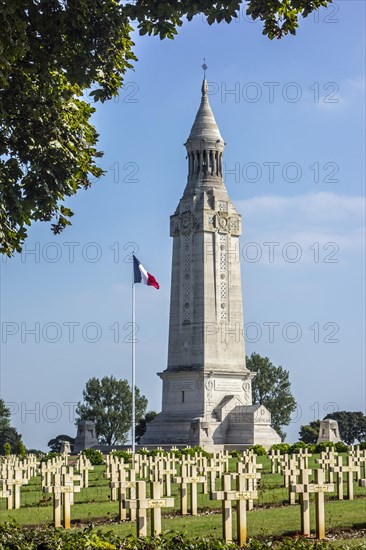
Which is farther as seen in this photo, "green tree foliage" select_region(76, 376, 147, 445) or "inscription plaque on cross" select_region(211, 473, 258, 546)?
"green tree foliage" select_region(76, 376, 147, 445)

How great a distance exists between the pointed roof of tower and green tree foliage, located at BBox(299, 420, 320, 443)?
27075 millimetres

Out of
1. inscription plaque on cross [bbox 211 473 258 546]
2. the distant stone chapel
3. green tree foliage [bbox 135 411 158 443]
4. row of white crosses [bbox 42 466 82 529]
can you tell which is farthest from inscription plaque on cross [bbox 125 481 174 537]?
green tree foliage [bbox 135 411 158 443]

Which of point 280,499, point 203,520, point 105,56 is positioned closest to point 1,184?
point 105,56

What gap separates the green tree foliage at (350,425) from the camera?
97.9 m

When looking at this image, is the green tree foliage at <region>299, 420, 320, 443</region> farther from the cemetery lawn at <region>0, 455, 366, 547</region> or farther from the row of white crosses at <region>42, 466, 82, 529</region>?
the row of white crosses at <region>42, 466, 82, 529</region>

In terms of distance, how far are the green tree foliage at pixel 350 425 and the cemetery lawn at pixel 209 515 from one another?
73454 millimetres

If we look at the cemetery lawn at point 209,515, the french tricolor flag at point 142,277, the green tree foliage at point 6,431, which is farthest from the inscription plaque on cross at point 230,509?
the green tree foliage at point 6,431

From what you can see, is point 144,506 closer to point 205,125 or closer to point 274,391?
point 205,125

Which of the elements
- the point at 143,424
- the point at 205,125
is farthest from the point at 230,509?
the point at 143,424

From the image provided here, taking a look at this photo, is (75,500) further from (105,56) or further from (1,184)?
(105,56)

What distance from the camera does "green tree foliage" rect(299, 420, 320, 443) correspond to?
82.9 m

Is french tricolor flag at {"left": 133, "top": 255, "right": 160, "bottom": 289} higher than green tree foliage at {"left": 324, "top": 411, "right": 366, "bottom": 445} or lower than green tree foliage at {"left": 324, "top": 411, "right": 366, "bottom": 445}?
higher

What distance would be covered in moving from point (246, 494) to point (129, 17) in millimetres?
7491

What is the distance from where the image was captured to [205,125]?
75.4m
